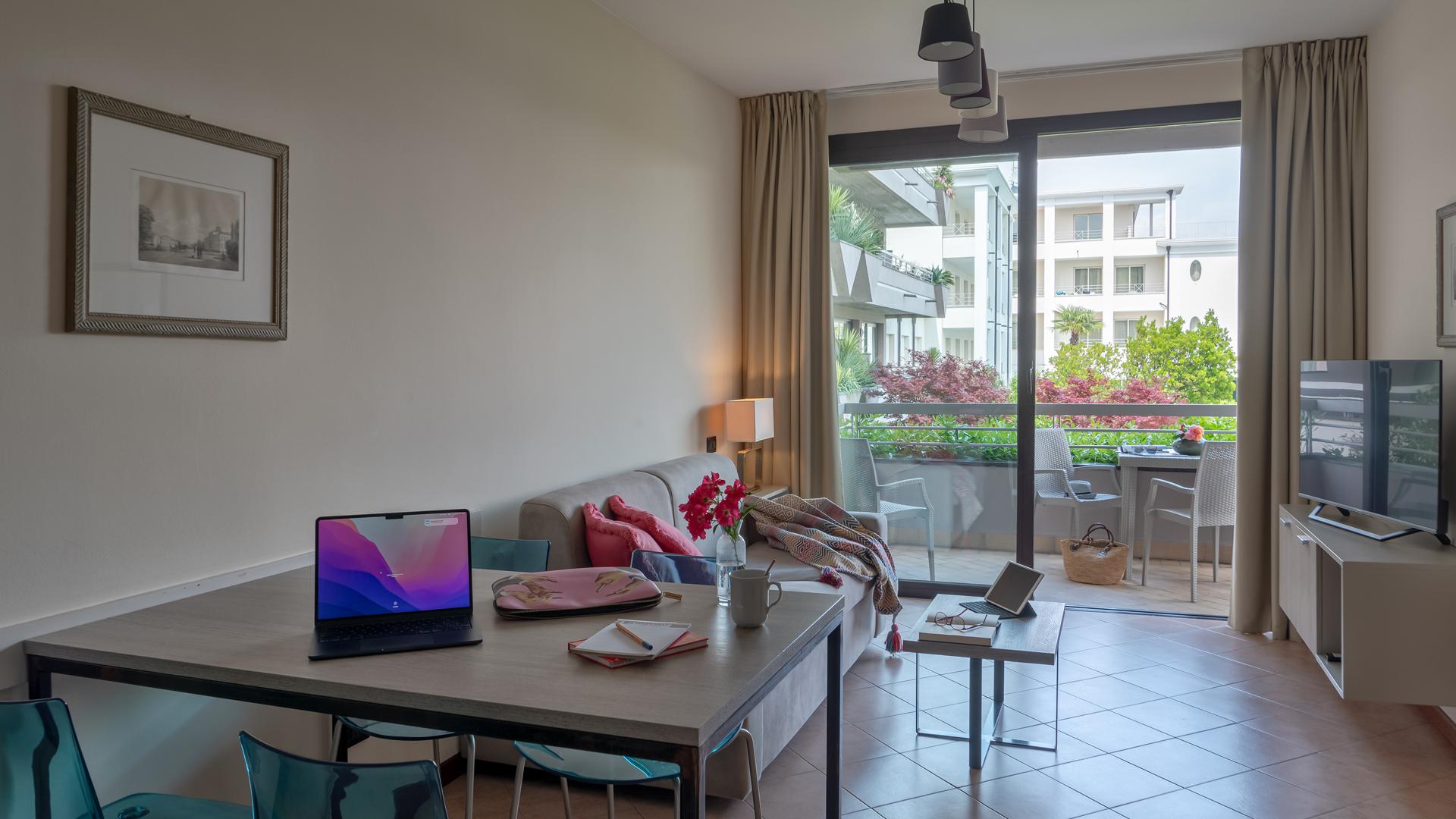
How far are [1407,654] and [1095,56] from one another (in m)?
3.04

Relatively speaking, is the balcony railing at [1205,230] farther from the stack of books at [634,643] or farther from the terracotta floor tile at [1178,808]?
the stack of books at [634,643]

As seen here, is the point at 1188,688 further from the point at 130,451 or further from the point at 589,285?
the point at 130,451

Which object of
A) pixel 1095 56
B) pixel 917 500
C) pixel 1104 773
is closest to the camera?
pixel 1104 773

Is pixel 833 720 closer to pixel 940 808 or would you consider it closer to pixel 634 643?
pixel 634 643

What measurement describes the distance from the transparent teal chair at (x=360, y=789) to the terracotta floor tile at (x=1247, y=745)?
278 cm

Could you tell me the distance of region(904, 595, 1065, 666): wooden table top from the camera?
9.29ft

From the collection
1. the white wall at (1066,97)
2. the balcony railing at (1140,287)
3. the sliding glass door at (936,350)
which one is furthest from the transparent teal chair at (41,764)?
the balcony railing at (1140,287)

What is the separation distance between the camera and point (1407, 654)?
3.02 metres

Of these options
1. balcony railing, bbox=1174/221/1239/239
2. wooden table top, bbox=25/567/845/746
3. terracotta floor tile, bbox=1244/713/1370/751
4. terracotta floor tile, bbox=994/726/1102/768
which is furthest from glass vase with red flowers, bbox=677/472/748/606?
balcony railing, bbox=1174/221/1239/239

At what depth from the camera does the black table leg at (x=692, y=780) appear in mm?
1348

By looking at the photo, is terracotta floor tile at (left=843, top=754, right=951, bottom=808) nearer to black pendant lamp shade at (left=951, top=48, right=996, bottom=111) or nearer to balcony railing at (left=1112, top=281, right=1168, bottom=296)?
black pendant lamp shade at (left=951, top=48, right=996, bottom=111)

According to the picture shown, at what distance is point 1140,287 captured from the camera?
747 cm

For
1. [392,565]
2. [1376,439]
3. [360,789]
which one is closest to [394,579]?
[392,565]

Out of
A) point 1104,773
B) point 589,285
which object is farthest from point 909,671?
point 589,285
